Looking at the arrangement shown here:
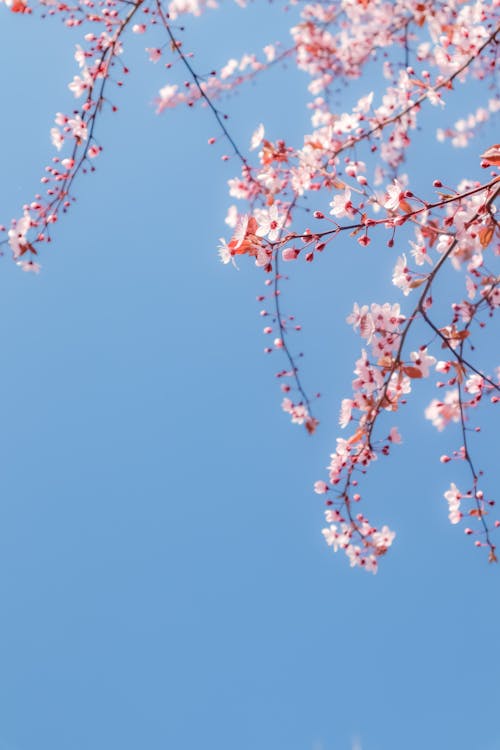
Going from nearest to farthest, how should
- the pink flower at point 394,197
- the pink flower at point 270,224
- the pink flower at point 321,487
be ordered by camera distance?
the pink flower at point 394,197
the pink flower at point 270,224
the pink flower at point 321,487

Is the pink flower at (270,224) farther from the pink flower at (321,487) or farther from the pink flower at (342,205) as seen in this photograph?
the pink flower at (321,487)

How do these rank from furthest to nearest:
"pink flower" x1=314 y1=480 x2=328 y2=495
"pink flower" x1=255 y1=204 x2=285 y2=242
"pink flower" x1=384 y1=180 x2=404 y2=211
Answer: "pink flower" x1=314 y1=480 x2=328 y2=495, "pink flower" x1=255 y1=204 x2=285 y2=242, "pink flower" x1=384 y1=180 x2=404 y2=211

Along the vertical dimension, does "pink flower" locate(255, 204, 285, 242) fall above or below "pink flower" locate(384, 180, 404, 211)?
above

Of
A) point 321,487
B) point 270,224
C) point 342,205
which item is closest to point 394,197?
point 342,205

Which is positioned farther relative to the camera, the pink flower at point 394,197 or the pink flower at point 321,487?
the pink flower at point 321,487

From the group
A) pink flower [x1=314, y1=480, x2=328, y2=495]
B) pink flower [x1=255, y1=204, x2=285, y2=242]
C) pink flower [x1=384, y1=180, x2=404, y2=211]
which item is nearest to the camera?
pink flower [x1=384, y1=180, x2=404, y2=211]

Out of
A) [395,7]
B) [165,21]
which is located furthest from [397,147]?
[165,21]

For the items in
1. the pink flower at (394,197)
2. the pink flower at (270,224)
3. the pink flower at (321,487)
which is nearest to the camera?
the pink flower at (394,197)

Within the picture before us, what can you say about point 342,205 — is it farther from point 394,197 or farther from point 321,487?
point 321,487

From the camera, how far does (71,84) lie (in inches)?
153

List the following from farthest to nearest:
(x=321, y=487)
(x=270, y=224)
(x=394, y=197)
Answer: (x=321, y=487), (x=270, y=224), (x=394, y=197)

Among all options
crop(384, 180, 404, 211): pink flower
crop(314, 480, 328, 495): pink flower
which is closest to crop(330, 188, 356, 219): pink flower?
crop(384, 180, 404, 211): pink flower

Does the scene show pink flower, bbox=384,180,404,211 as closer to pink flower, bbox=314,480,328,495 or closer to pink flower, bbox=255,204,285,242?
pink flower, bbox=255,204,285,242

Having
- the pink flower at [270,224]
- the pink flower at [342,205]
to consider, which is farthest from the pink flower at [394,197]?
the pink flower at [270,224]
